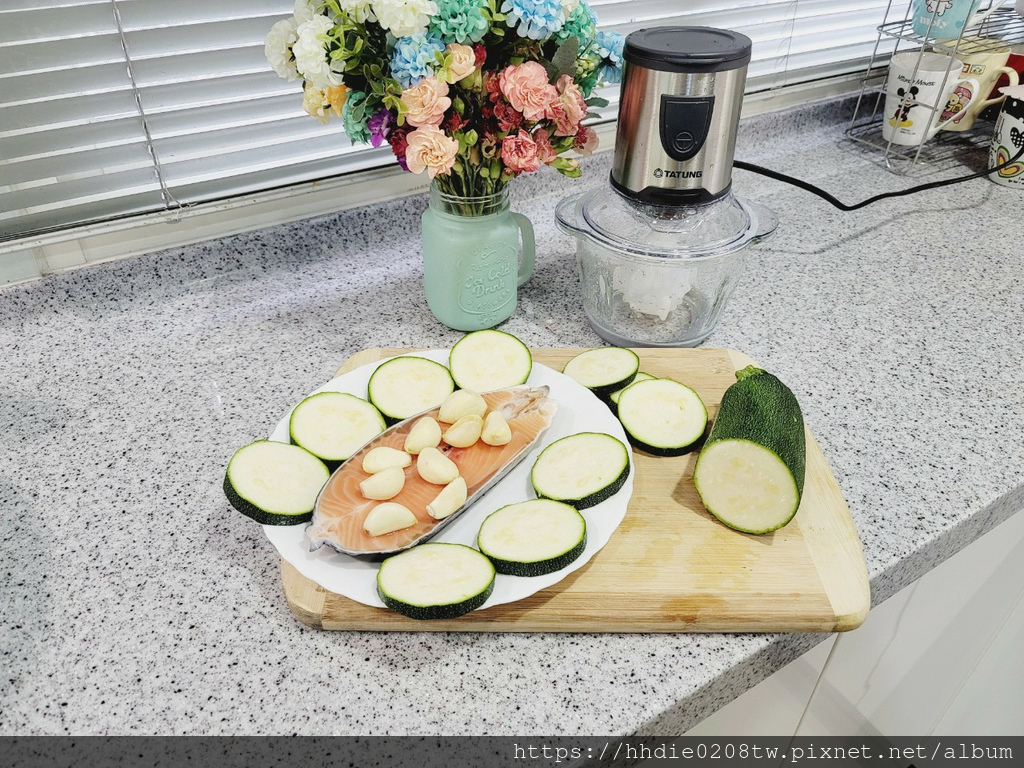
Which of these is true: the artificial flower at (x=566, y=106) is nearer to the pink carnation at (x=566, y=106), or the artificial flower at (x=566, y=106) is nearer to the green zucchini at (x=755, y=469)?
the pink carnation at (x=566, y=106)

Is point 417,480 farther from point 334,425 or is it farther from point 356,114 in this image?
point 356,114

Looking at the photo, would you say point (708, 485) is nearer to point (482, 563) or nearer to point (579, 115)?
point (482, 563)

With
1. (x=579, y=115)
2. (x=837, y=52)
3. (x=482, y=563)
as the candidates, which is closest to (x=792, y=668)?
(x=482, y=563)

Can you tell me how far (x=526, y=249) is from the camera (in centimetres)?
104

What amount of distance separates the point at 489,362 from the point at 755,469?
0.30 metres

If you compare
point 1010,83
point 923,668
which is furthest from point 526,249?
point 1010,83

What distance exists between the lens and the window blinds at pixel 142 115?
883 millimetres

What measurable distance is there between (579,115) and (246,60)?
471mm

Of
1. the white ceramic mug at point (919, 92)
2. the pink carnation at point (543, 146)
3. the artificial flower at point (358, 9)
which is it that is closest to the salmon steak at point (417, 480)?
the pink carnation at point (543, 146)

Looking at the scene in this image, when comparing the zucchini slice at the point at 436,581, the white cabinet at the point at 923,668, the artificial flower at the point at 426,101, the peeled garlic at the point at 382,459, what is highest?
the artificial flower at the point at 426,101

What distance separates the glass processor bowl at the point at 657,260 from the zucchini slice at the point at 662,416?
0.49 feet

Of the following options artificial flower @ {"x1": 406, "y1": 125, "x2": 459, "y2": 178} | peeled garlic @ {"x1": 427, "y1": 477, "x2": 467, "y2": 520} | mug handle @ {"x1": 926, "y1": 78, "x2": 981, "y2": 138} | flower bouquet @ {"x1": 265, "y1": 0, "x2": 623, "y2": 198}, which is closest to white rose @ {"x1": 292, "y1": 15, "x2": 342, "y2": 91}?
flower bouquet @ {"x1": 265, "y1": 0, "x2": 623, "y2": 198}

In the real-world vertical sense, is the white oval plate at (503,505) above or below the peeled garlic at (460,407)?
below

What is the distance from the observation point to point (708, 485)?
0.72m
